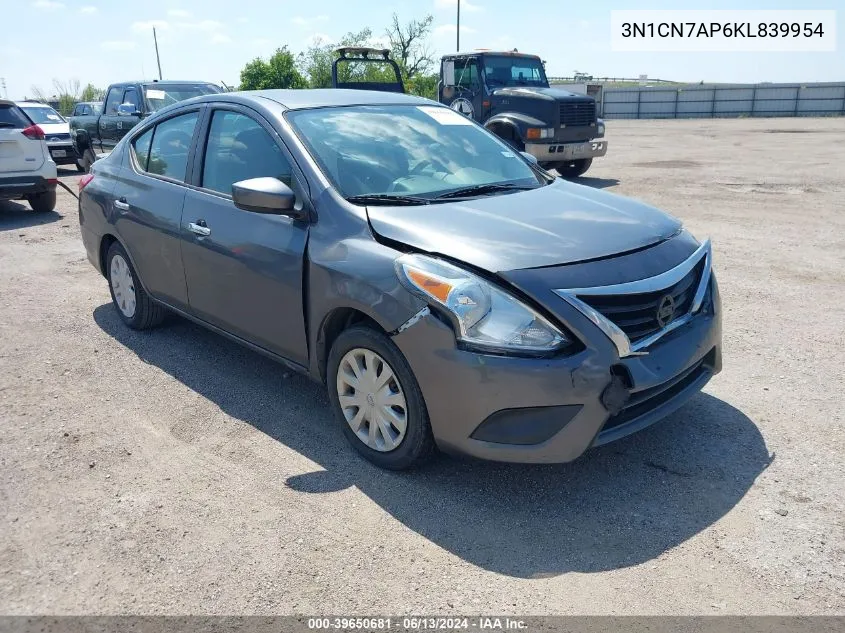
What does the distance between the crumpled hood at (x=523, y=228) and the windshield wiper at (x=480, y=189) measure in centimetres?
11

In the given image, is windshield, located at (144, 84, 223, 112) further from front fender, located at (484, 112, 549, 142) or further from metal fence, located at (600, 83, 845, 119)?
metal fence, located at (600, 83, 845, 119)

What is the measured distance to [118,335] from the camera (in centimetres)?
560

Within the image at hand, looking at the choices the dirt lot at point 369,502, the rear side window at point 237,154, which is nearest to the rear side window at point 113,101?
the dirt lot at point 369,502

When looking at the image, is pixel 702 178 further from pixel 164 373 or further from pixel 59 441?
pixel 59 441

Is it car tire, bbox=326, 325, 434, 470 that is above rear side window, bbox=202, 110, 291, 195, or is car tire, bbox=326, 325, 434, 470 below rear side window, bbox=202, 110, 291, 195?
below

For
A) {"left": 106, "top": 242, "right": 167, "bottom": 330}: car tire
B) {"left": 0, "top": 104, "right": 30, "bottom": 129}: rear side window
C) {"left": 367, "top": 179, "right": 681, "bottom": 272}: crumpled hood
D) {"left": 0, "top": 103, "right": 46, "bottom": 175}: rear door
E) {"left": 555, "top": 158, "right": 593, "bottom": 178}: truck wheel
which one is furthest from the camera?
{"left": 555, "top": 158, "right": 593, "bottom": 178}: truck wheel

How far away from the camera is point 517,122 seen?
13.2 meters

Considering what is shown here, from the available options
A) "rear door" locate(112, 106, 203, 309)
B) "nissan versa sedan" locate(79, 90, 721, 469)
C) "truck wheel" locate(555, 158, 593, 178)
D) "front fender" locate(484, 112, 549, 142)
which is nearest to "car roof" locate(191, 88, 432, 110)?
"nissan versa sedan" locate(79, 90, 721, 469)

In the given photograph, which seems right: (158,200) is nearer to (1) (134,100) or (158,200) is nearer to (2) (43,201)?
(2) (43,201)

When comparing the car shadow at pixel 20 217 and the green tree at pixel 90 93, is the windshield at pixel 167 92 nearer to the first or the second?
the car shadow at pixel 20 217

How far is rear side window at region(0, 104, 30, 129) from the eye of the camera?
33.9ft

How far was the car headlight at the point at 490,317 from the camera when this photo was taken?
9.61 feet

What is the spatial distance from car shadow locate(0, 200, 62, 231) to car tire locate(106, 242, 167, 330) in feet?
18.2

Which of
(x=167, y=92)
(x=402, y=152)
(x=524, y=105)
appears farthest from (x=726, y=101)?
(x=402, y=152)
